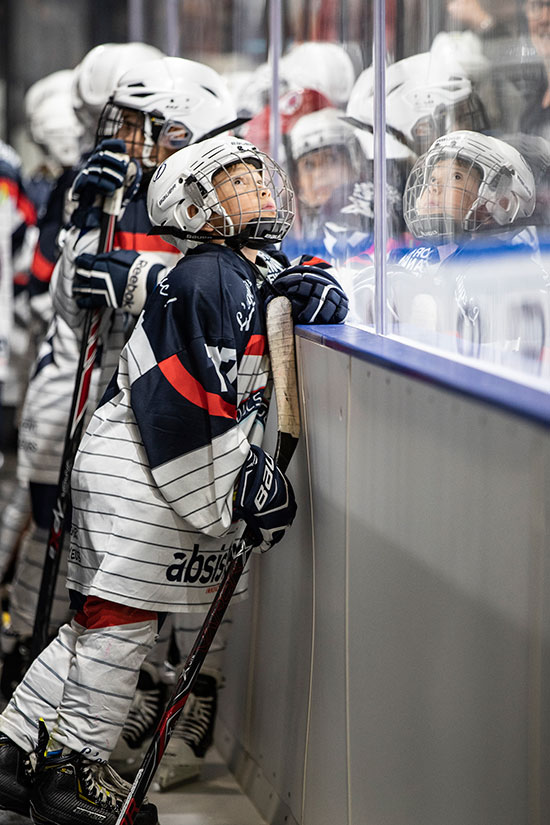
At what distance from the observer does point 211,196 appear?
181 cm

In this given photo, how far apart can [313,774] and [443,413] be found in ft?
2.61

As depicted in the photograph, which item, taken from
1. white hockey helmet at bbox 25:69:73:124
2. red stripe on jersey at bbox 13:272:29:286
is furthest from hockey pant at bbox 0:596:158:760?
red stripe on jersey at bbox 13:272:29:286

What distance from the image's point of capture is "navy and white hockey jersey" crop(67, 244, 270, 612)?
1.75 m

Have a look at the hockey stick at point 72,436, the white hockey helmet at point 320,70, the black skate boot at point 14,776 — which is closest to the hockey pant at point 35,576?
the hockey stick at point 72,436

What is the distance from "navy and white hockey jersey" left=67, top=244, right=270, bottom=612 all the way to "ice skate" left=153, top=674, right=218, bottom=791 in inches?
18.2

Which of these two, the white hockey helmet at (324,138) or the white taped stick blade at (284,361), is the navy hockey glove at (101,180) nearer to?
the white hockey helmet at (324,138)

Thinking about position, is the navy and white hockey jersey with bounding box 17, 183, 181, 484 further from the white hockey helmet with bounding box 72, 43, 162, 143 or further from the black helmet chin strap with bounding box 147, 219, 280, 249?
the white hockey helmet with bounding box 72, 43, 162, 143

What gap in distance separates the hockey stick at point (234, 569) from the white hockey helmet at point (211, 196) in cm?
13

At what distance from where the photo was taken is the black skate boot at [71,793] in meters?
1.83

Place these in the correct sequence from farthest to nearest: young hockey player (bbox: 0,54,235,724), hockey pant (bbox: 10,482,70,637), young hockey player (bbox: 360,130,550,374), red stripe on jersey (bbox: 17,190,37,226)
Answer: red stripe on jersey (bbox: 17,190,37,226) → hockey pant (bbox: 10,482,70,637) → young hockey player (bbox: 0,54,235,724) → young hockey player (bbox: 360,130,550,374)

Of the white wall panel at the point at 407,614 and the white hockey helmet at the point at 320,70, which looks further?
the white hockey helmet at the point at 320,70

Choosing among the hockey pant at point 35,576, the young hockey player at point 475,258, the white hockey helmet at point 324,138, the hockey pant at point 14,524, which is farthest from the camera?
the hockey pant at point 14,524

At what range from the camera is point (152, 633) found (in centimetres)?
188

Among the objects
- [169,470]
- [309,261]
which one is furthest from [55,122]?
[169,470]
